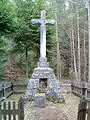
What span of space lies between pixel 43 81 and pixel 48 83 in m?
0.34

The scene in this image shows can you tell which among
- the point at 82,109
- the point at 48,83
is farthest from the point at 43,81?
the point at 82,109

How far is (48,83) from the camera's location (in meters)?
9.99

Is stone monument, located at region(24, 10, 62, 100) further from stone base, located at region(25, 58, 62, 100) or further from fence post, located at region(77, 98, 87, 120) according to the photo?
fence post, located at region(77, 98, 87, 120)

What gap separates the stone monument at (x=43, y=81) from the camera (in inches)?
384

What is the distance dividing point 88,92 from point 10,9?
589cm

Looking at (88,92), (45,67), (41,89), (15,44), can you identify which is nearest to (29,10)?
(15,44)

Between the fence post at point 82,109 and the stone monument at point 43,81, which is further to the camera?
the stone monument at point 43,81

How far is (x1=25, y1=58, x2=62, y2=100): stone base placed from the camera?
9.73m

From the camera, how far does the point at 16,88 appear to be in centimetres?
1367

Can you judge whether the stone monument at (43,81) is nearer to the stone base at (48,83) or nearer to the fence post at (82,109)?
the stone base at (48,83)

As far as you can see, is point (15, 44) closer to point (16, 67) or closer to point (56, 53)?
point (16, 67)

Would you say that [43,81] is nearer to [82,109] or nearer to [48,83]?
[48,83]

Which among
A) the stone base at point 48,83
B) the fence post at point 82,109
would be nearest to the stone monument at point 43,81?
the stone base at point 48,83

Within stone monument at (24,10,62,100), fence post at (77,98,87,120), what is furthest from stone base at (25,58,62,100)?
fence post at (77,98,87,120)
